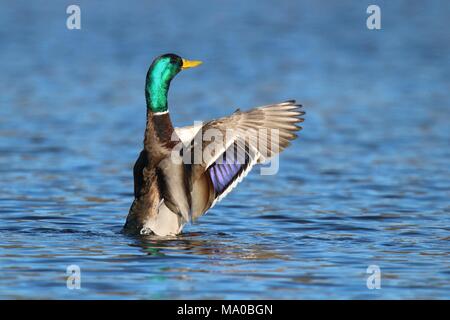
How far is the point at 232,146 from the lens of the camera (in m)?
8.20

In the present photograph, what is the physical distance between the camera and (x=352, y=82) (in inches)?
753

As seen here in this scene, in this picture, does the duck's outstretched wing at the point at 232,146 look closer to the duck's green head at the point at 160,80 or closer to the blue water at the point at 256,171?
the blue water at the point at 256,171

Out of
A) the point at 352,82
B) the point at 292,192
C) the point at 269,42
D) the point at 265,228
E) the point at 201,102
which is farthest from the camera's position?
the point at 269,42

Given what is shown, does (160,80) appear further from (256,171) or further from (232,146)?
(256,171)

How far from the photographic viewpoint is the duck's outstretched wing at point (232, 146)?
317 inches

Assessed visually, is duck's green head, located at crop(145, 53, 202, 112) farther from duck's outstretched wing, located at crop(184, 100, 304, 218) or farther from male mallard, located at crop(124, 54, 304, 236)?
duck's outstretched wing, located at crop(184, 100, 304, 218)

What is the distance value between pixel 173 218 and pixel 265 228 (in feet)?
3.54

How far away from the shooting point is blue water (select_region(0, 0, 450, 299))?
7.39 metres

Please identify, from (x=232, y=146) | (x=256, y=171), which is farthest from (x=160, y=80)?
(x=256, y=171)

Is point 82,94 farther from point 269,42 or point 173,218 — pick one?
point 173,218

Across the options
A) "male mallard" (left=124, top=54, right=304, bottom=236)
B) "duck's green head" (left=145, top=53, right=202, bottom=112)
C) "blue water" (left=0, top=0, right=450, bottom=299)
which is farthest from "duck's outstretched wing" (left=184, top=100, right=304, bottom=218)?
"duck's green head" (left=145, top=53, right=202, bottom=112)

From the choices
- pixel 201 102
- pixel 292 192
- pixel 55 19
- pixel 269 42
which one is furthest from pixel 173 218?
pixel 55 19

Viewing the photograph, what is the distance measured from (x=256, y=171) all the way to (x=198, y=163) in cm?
439

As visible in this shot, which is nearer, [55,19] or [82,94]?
[82,94]
